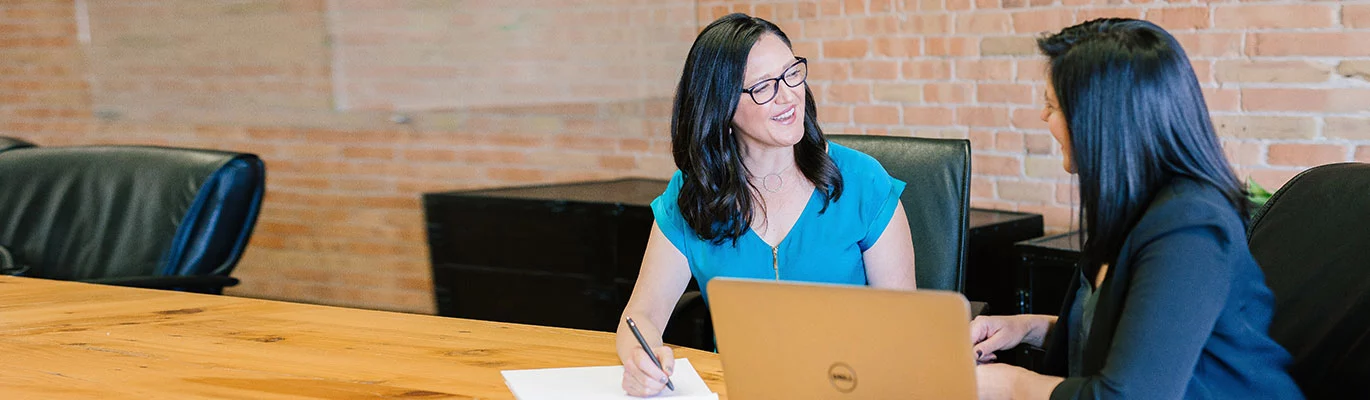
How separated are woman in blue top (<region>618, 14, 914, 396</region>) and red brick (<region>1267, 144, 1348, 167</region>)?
44.8 inches

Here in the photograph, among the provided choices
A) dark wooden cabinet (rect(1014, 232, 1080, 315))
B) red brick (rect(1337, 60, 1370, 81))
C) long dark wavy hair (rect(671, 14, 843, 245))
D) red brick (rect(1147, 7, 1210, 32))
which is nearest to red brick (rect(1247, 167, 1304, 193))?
red brick (rect(1337, 60, 1370, 81))

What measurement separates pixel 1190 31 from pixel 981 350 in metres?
1.53

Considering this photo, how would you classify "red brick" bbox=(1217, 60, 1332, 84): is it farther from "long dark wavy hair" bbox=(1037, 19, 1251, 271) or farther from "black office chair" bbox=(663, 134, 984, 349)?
"long dark wavy hair" bbox=(1037, 19, 1251, 271)

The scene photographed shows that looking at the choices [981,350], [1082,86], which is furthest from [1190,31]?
[1082,86]

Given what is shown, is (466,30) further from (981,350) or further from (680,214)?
(981,350)

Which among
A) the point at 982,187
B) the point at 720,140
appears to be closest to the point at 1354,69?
the point at 982,187

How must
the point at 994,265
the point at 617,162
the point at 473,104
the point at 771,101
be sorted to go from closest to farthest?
the point at 771,101 → the point at 994,265 → the point at 473,104 → the point at 617,162

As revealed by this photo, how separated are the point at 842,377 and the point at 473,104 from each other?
2.92 metres

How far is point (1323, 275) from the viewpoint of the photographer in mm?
1609

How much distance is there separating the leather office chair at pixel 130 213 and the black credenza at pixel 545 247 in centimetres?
75

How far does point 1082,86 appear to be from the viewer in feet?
4.33

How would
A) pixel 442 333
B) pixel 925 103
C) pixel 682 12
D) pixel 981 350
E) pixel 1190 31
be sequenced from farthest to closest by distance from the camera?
pixel 682 12, pixel 925 103, pixel 1190 31, pixel 442 333, pixel 981 350

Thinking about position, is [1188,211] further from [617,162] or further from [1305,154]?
[617,162]

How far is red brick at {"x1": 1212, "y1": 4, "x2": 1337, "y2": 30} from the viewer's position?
2756 mm
